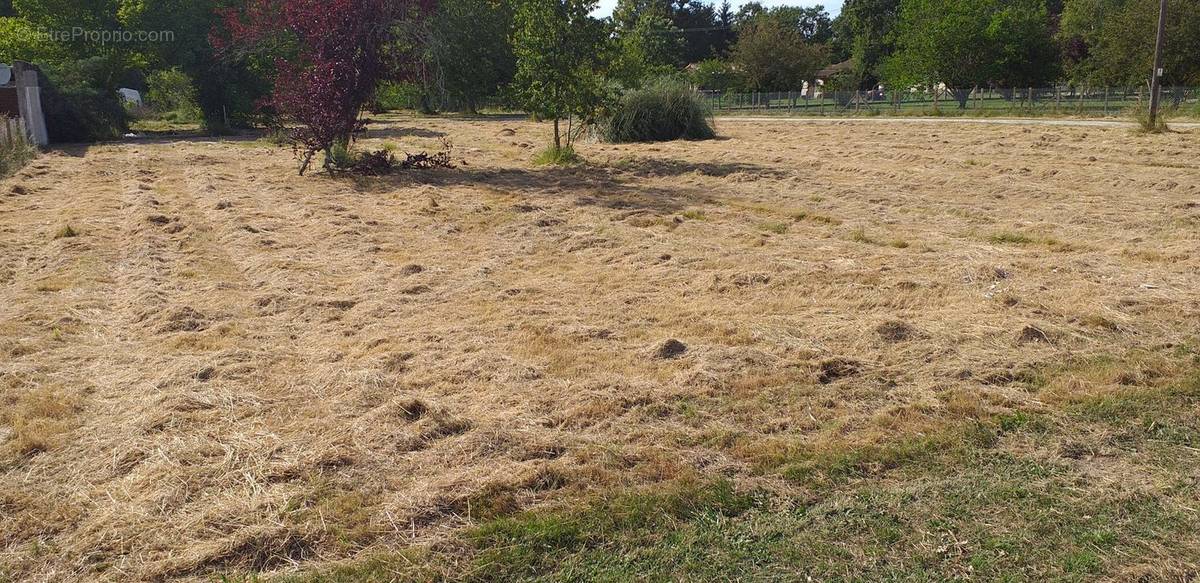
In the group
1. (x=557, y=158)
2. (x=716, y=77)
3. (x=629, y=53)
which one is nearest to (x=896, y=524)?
(x=557, y=158)

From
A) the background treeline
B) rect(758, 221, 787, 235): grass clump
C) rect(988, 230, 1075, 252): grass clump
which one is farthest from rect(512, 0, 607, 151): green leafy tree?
rect(988, 230, 1075, 252): grass clump

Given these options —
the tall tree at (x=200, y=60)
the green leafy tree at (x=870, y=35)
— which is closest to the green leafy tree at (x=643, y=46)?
the green leafy tree at (x=870, y=35)

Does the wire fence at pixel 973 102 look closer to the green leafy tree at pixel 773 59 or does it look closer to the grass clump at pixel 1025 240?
the green leafy tree at pixel 773 59

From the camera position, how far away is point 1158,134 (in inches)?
838

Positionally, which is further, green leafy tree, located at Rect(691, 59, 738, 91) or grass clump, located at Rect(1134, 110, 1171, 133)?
green leafy tree, located at Rect(691, 59, 738, 91)

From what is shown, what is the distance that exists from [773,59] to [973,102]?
15.9 metres

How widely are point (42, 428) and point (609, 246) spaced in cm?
572

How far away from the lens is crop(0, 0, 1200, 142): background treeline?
2566 cm

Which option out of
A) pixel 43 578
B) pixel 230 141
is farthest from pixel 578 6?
pixel 43 578

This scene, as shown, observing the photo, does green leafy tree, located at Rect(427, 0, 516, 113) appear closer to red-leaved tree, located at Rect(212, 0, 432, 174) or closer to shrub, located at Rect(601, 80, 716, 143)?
shrub, located at Rect(601, 80, 716, 143)

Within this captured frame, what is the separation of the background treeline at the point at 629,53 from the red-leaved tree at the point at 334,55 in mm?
374

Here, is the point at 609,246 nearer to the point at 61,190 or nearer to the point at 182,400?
the point at 182,400

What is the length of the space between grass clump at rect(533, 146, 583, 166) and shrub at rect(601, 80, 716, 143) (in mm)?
6034

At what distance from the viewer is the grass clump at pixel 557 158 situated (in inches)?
722
